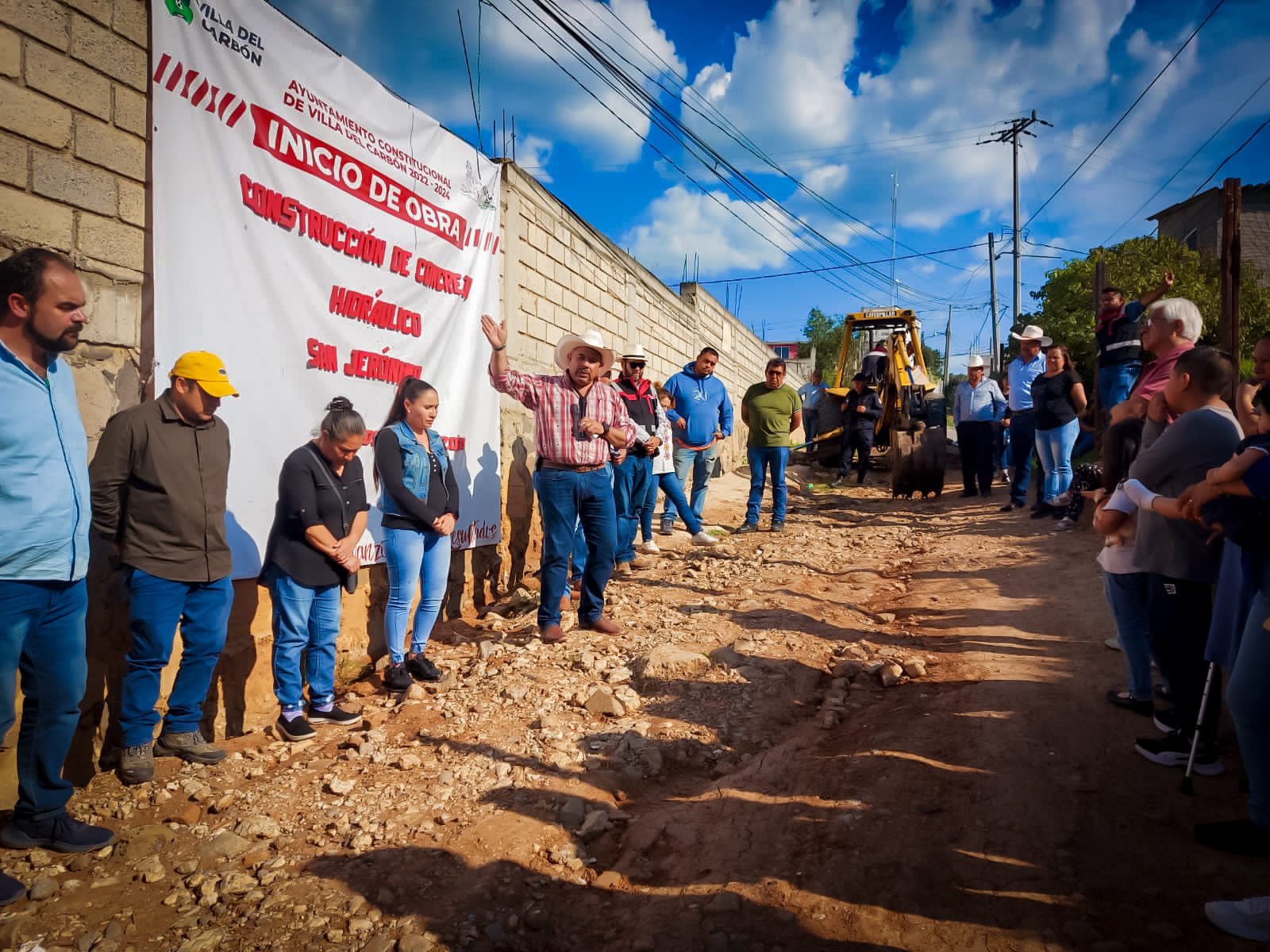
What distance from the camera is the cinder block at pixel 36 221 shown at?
2562 mm

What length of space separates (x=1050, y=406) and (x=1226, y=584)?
4455 millimetres

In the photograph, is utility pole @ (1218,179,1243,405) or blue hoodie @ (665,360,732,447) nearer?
utility pole @ (1218,179,1243,405)

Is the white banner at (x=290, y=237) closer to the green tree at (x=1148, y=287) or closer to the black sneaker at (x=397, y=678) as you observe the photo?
the black sneaker at (x=397, y=678)

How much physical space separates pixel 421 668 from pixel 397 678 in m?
0.14

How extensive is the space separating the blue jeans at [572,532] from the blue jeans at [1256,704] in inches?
116

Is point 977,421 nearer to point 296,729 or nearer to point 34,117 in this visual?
point 296,729

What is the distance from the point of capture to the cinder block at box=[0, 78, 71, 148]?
254 centimetres

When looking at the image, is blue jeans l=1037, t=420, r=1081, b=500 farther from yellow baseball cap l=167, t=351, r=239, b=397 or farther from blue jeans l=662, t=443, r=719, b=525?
yellow baseball cap l=167, t=351, r=239, b=397

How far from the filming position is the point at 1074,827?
222 centimetres

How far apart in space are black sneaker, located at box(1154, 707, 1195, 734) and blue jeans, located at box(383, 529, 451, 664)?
3.29m

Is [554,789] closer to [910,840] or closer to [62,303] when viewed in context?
[910,840]

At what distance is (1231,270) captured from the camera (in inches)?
179

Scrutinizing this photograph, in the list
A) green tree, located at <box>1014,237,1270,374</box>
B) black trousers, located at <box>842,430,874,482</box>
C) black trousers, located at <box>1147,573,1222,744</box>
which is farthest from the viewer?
green tree, located at <box>1014,237,1270,374</box>

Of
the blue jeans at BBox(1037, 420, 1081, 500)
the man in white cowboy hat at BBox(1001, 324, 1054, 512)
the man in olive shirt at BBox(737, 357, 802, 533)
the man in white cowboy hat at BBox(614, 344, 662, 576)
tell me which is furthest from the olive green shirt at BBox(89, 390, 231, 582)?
the man in white cowboy hat at BBox(1001, 324, 1054, 512)
